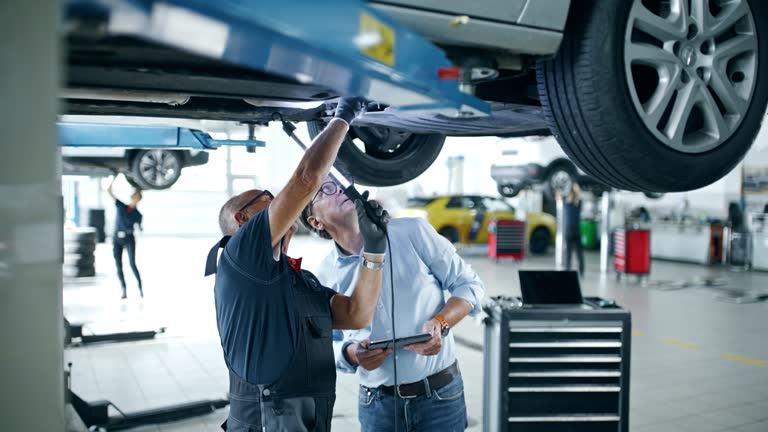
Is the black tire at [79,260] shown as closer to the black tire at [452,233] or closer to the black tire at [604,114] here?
the black tire at [452,233]

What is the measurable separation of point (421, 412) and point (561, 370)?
793 millimetres

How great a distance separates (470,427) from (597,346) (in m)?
1.17

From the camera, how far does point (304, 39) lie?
0.97m

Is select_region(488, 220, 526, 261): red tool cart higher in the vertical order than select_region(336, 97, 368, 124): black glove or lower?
lower

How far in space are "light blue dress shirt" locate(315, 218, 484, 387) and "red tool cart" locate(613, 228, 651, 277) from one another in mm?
7257

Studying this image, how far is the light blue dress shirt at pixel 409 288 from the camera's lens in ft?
7.34

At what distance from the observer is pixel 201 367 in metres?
4.80

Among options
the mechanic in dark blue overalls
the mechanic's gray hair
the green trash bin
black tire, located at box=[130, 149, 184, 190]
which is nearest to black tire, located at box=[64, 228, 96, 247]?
black tire, located at box=[130, 149, 184, 190]

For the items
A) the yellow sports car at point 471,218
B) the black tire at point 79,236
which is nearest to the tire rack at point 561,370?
the black tire at point 79,236

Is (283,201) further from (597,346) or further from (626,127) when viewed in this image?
(597,346)

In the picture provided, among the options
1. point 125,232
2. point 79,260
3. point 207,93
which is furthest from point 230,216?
point 79,260

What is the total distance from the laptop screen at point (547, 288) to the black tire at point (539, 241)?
1107 cm

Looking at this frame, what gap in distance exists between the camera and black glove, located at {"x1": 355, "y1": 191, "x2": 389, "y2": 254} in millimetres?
1860

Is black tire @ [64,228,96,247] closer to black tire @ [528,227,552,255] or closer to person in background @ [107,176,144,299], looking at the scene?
person in background @ [107,176,144,299]
